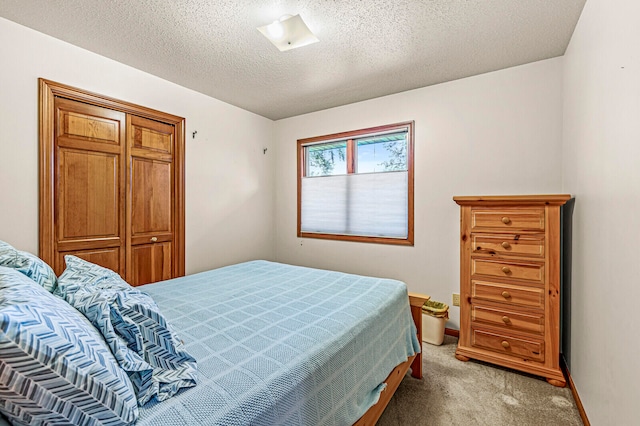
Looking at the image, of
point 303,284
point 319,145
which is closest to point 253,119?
point 319,145

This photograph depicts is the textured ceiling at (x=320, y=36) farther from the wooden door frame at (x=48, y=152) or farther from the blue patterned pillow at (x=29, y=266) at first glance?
the blue patterned pillow at (x=29, y=266)

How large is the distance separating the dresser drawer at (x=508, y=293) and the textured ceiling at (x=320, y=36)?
1.89 m

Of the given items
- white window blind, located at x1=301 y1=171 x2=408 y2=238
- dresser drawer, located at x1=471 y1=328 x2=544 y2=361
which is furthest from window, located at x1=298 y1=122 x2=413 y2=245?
dresser drawer, located at x1=471 y1=328 x2=544 y2=361

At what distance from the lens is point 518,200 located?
221 centimetres

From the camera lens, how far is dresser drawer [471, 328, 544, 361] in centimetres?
218

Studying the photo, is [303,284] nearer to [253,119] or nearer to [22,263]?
[22,263]

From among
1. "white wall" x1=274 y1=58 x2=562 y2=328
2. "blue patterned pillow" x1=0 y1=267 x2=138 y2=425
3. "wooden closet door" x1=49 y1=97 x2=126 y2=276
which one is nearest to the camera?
"blue patterned pillow" x1=0 y1=267 x2=138 y2=425

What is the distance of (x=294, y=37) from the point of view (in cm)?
210

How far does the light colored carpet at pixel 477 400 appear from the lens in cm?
177

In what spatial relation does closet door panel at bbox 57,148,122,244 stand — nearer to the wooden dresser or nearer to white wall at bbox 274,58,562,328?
white wall at bbox 274,58,562,328

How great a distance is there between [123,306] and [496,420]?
2107mm

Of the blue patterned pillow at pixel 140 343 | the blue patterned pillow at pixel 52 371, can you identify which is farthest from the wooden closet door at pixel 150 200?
the blue patterned pillow at pixel 52 371

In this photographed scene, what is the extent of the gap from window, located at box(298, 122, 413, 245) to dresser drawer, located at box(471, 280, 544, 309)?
0.90 meters

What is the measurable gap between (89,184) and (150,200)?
1.70ft
